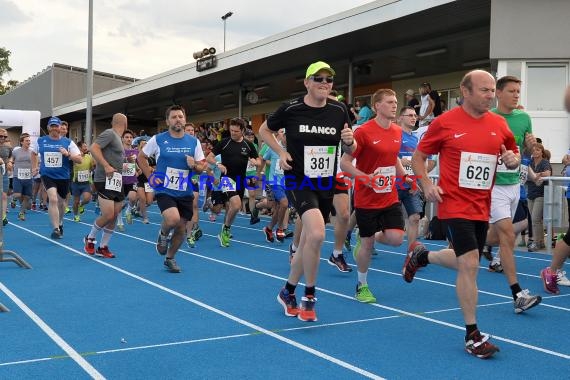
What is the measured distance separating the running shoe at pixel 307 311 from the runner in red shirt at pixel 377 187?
101 centimetres

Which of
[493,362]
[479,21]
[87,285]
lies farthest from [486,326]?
[479,21]

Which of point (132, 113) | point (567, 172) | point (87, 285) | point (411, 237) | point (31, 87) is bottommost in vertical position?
point (87, 285)

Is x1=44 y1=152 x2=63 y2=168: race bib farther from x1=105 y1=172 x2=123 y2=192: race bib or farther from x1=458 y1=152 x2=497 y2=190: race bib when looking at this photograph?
x1=458 y1=152 x2=497 y2=190: race bib

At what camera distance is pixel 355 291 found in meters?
6.58

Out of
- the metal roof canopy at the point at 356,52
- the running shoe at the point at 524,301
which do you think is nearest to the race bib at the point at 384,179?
the running shoe at the point at 524,301

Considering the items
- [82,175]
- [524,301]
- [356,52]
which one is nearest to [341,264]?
[524,301]

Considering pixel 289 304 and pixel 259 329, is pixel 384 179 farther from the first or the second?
pixel 259 329

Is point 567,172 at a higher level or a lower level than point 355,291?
higher

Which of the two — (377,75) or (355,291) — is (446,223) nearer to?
(355,291)

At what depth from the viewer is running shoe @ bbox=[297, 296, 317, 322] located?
5113 mm

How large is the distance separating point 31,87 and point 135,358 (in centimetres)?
4953

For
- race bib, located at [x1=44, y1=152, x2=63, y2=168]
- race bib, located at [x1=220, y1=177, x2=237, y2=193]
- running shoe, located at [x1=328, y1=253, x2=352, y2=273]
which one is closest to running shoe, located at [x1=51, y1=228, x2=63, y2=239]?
race bib, located at [x1=44, y1=152, x2=63, y2=168]

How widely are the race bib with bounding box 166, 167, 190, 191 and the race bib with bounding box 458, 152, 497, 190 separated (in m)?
4.07

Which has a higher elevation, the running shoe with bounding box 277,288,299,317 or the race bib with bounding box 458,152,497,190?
the race bib with bounding box 458,152,497,190
